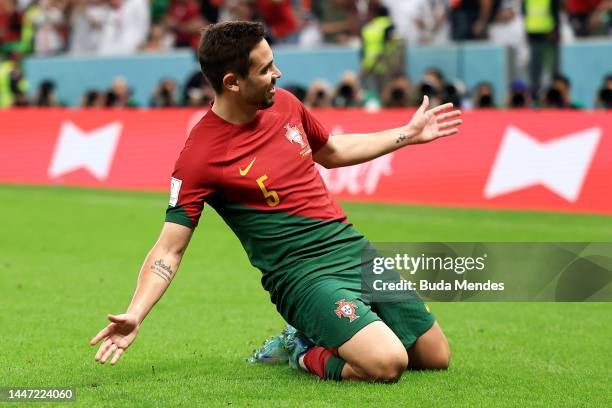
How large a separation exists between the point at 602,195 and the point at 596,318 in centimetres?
594

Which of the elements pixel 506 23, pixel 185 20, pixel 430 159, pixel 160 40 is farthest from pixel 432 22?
pixel 160 40

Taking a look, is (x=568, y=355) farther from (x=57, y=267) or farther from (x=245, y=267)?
(x=57, y=267)

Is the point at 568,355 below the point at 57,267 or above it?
above

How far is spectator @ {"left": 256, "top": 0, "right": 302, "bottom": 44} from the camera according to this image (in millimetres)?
23141

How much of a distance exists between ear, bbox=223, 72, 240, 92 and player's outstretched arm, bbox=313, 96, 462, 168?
874mm

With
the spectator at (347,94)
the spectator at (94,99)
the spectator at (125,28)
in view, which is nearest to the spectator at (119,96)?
the spectator at (94,99)

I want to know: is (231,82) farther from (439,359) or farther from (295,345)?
(439,359)

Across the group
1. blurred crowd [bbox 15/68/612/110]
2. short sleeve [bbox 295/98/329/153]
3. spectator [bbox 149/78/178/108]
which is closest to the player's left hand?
short sleeve [bbox 295/98/329/153]

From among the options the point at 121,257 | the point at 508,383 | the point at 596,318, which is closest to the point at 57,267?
the point at 121,257

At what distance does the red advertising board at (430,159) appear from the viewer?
1509cm

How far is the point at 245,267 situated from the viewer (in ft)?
38.6

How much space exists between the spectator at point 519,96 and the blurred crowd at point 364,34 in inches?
0.8

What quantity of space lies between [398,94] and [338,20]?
4341mm

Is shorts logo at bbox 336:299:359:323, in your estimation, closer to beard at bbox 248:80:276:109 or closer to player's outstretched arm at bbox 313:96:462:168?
player's outstretched arm at bbox 313:96:462:168
